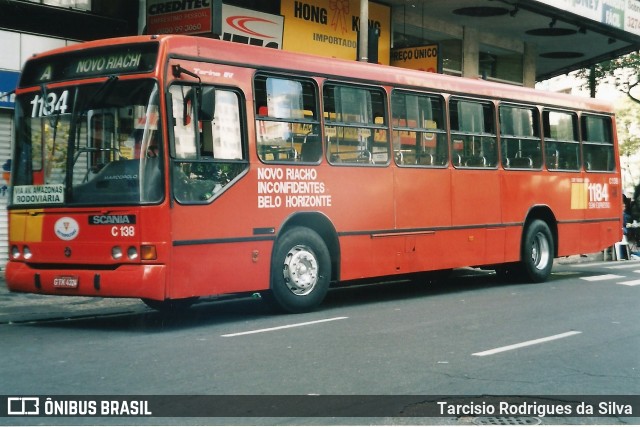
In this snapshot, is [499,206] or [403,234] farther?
[499,206]

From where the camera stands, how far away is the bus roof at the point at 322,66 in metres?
10.5

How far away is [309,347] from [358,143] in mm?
4377

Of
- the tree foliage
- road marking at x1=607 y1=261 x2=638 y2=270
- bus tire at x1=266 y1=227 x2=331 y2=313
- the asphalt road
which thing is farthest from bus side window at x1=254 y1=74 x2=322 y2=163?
the tree foliage

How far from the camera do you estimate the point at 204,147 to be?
10.6m

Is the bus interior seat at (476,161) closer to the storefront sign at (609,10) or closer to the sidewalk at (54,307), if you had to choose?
the sidewalk at (54,307)

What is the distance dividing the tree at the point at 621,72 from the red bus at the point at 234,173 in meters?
23.1

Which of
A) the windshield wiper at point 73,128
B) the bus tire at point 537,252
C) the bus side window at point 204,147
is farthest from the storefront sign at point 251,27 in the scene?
the windshield wiper at point 73,128

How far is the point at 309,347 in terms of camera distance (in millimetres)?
9016

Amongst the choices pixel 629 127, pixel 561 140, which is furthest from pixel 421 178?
pixel 629 127

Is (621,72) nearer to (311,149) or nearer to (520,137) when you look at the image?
(520,137)

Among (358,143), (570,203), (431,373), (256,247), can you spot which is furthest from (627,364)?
(570,203)

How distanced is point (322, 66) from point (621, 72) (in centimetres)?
2830

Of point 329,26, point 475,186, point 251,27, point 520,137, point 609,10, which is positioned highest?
point 609,10

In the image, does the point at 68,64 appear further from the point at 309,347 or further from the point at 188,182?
the point at 309,347
